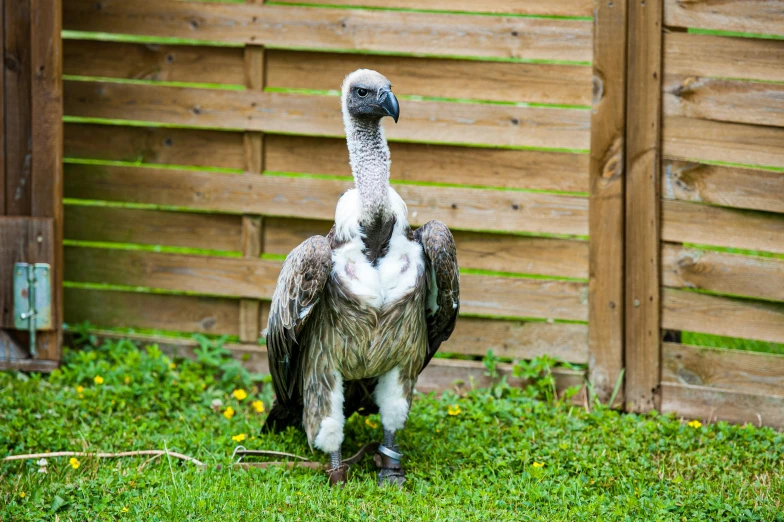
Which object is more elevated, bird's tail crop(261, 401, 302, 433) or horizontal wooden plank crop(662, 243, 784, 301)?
horizontal wooden plank crop(662, 243, 784, 301)

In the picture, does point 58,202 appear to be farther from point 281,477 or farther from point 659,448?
point 659,448

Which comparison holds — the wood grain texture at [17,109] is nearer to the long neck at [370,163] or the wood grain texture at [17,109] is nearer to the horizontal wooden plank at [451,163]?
the horizontal wooden plank at [451,163]

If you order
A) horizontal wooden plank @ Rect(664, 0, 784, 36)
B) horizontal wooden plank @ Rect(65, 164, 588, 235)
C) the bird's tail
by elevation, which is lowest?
the bird's tail

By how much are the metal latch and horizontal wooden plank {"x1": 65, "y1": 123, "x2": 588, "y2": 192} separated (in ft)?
2.92

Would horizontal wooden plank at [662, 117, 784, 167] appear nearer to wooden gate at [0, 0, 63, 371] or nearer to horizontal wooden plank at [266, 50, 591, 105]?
horizontal wooden plank at [266, 50, 591, 105]

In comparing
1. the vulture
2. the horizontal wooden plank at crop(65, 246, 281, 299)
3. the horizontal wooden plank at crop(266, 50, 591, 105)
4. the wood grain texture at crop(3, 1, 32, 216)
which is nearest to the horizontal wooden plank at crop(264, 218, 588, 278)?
the horizontal wooden plank at crop(65, 246, 281, 299)

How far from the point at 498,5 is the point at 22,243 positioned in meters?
3.30

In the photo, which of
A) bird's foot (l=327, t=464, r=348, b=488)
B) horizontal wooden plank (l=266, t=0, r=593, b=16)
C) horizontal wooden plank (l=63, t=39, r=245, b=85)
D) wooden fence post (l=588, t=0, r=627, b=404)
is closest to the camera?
bird's foot (l=327, t=464, r=348, b=488)

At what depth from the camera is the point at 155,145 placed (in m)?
6.18

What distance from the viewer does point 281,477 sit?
15.6 feet

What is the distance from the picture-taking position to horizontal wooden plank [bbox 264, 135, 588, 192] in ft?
18.6

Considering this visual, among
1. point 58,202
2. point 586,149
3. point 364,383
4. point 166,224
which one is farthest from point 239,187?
point 586,149

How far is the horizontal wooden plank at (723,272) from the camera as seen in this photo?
518 cm

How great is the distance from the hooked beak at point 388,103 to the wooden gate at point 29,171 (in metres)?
2.43
